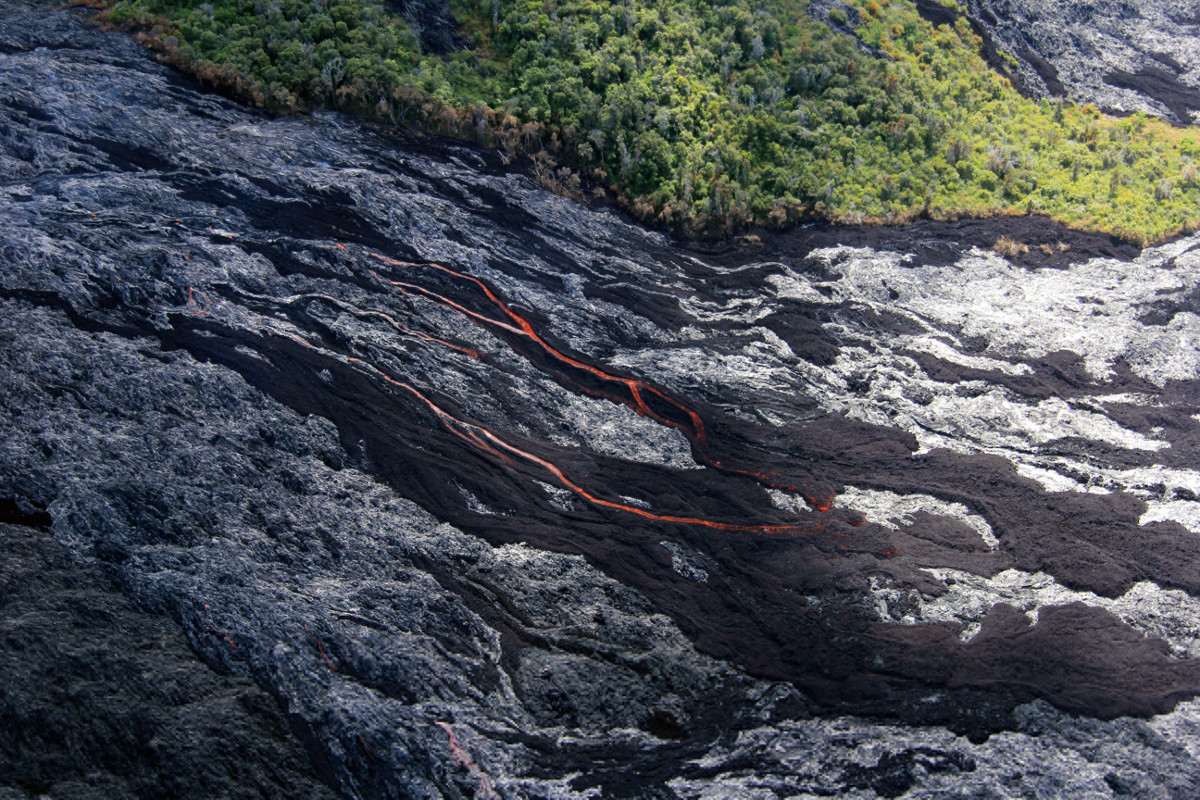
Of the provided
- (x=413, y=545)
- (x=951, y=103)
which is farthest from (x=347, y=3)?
(x=951, y=103)

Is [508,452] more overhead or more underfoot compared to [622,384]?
more underfoot

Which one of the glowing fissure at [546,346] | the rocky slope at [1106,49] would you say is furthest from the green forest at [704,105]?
the glowing fissure at [546,346]

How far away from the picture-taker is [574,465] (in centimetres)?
1318

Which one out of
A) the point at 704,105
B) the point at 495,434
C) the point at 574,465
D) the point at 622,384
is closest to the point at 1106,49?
the point at 704,105

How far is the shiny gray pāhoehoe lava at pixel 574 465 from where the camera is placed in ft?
31.9

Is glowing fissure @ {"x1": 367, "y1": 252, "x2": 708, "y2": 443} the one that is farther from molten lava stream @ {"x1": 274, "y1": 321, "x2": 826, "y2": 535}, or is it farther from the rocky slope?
the rocky slope

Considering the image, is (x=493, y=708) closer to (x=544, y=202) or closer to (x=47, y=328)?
(x=47, y=328)

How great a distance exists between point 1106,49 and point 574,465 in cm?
3160

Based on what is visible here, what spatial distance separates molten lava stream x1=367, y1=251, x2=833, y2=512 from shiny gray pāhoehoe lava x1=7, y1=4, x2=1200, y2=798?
0.09 meters

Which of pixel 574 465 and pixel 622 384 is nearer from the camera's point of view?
pixel 574 465

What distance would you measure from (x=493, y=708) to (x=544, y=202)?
13601 millimetres

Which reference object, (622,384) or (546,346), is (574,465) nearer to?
(622,384)

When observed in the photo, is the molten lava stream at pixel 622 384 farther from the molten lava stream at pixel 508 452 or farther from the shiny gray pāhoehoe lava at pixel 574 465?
the molten lava stream at pixel 508 452

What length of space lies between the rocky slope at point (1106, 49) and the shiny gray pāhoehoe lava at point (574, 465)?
1203 cm
